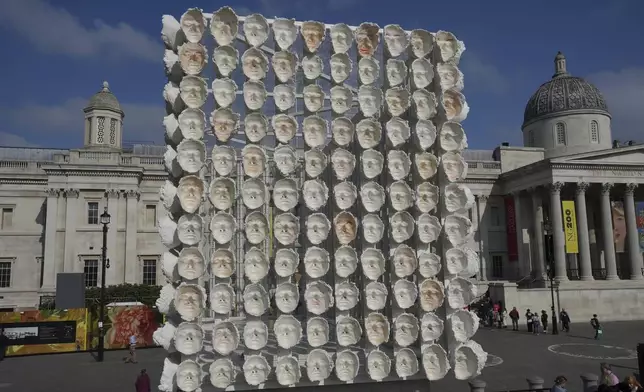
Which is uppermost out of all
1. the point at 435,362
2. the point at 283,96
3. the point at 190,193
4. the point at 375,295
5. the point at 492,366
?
the point at 283,96

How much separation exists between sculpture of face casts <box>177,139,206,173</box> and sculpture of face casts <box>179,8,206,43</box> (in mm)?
2317

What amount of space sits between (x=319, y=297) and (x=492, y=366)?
12786 mm

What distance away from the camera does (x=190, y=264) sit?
1080 centimetres

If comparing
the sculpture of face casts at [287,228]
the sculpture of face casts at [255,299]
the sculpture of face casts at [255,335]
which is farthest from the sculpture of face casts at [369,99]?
the sculpture of face casts at [255,335]

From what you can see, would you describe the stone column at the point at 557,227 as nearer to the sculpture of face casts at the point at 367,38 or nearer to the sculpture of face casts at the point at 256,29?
the sculpture of face casts at the point at 367,38

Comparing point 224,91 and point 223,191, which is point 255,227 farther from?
point 224,91

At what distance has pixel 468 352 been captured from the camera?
12148mm

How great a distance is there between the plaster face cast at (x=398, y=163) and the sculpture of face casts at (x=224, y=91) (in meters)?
3.56

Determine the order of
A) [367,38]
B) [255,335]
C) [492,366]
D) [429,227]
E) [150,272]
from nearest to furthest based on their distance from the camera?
[255,335]
[429,227]
[367,38]
[492,366]
[150,272]

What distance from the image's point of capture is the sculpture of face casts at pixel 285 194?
11555mm

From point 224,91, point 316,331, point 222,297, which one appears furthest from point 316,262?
point 224,91

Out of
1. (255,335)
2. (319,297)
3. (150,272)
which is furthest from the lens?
(150,272)

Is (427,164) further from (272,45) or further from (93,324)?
(93,324)

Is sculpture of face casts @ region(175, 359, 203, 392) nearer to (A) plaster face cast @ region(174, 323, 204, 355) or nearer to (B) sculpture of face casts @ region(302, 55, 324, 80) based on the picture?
(A) plaster face cast @ region(174, 323, 204, 355)
